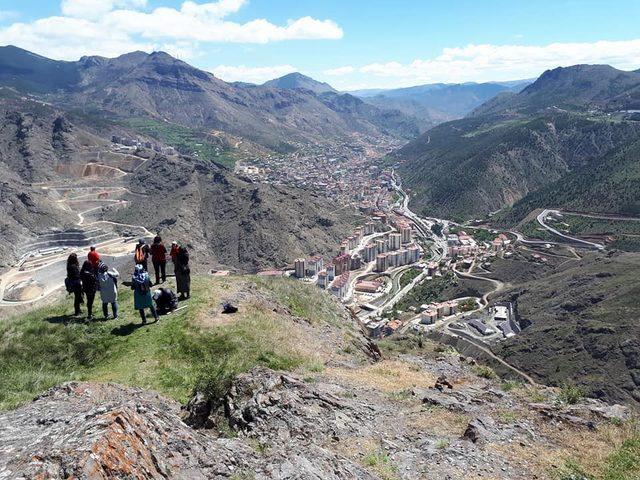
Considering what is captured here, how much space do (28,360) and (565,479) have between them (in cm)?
1288

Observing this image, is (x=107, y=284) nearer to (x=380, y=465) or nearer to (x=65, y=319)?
(x=65, y=319)

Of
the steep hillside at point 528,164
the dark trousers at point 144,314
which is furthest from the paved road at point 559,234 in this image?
the dark trousers at point 144,314

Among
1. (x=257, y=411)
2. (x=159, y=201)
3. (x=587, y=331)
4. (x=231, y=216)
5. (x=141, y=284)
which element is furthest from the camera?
(x=159, y=201)

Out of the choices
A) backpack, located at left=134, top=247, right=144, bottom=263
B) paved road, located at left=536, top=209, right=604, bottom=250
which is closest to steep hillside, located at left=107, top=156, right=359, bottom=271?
paved road, located at left=536, top=209, right=604, bottom=250

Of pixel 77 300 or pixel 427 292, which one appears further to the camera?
pixel 427 292

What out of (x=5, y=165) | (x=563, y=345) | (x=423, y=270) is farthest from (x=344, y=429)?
(x=5, y=165)

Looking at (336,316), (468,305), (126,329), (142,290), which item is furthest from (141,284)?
(468,305)

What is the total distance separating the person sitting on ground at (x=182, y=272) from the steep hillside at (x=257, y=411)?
815 mm

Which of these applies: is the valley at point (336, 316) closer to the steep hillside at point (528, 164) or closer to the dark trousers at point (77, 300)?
the dark trousers at point (77, 300)

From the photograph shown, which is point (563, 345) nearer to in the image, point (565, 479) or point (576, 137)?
point (565, 479)

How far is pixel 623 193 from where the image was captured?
9281 centimetres

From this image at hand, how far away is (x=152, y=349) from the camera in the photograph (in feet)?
41.5

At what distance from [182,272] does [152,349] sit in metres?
3.73

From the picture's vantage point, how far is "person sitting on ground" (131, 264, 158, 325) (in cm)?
1338
